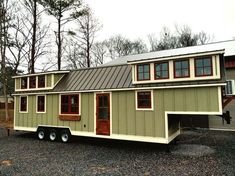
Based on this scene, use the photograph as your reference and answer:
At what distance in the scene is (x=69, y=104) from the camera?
34.3 ft

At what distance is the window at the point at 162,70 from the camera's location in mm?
8320

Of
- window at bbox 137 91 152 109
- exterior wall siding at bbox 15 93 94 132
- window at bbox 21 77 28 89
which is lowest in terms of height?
exterior wall siding at bbox 15 93 94 132

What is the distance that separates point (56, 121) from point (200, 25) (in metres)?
35.3

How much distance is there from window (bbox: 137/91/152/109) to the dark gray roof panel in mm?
714

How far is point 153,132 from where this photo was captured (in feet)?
27.0

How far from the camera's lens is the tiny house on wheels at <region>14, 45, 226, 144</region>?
758 centimetres

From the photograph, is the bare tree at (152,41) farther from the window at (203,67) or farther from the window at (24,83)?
the window at (203,67)

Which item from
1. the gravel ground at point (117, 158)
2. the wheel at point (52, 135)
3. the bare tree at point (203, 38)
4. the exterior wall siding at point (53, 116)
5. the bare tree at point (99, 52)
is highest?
the bare tree at point (203, 38)

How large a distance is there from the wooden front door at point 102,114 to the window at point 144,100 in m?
1.62

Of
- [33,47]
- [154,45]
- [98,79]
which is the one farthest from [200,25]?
[98,79]

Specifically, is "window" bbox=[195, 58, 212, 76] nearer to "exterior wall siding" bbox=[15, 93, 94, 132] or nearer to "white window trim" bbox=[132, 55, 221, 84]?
"white window trim" bbox=[132, 55, 221, 84]

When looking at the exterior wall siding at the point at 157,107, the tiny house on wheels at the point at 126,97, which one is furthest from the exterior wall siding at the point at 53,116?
the exterior wall siding at the point at 157,107

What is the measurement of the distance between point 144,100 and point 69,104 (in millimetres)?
4285

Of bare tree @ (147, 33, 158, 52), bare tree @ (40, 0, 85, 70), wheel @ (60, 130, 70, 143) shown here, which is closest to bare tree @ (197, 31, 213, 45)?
bare tree @ (147, 33, 158, 52)
